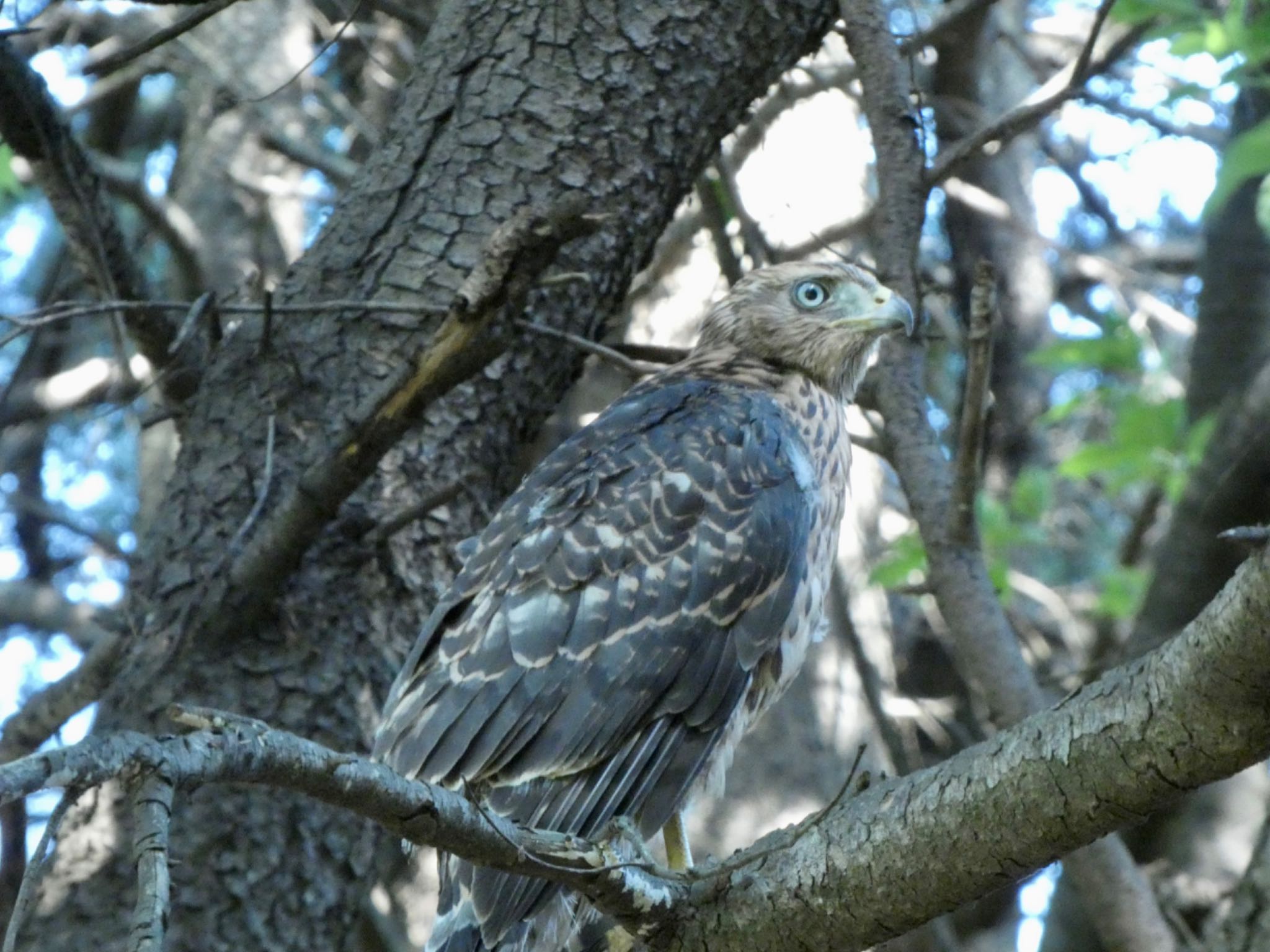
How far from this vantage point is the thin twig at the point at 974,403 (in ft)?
10.6

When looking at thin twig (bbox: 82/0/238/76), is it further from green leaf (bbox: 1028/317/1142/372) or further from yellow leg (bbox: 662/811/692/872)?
green leaf (bbox: 1028/317/1142/372)

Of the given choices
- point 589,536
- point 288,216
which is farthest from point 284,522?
point 288,216

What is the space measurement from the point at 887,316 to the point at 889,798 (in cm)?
207

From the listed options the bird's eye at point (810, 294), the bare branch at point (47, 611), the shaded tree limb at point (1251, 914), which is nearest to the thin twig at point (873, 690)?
the bird's eye at point (810, 294)

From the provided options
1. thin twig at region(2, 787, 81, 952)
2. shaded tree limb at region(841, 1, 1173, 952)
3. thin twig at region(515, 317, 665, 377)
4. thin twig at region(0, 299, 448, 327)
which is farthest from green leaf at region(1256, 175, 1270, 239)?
thin twig at region(2, 787, 81, 952)

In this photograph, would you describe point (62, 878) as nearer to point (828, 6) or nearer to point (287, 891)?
point (287, 891)

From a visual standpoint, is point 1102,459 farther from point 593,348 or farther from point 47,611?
point 47,611

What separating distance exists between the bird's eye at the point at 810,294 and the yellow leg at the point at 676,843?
65.0 inches

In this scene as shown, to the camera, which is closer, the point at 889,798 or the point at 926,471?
the point at 889,798

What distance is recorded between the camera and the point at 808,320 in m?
4.69

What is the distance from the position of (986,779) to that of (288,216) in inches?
272

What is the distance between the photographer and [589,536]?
3.90 m

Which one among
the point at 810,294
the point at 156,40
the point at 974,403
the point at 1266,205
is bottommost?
the point at 974,403

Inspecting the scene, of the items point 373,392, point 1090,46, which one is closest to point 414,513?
point 373,392
